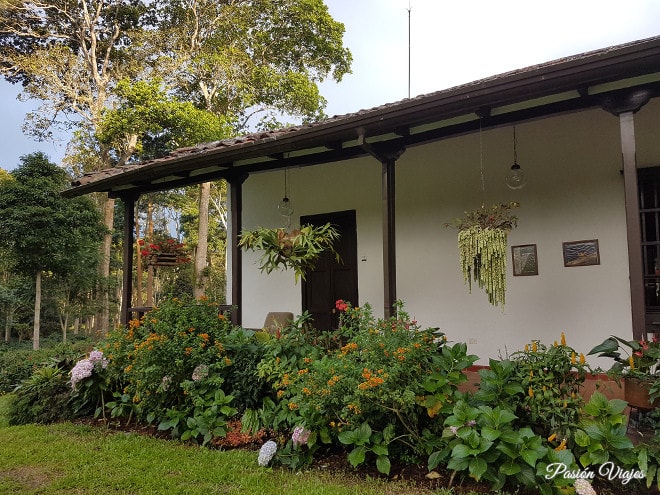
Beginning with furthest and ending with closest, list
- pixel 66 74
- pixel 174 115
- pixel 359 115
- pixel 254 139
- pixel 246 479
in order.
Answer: pixel 66 74
pixel 174 115
pixel 254 139
pixel 359 115
pixel 246 479

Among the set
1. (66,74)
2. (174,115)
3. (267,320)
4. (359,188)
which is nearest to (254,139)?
(359,188)

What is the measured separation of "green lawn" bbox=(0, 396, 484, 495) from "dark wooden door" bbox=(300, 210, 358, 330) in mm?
3124

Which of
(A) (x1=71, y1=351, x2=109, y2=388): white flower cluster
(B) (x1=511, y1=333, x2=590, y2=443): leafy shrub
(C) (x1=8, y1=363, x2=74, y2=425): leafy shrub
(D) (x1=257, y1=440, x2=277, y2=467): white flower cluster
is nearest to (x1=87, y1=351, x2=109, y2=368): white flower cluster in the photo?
(A) (x1=71, y1=351, x2=109, y2=388): white flower cluster

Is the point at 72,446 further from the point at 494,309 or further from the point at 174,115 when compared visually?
the point at 174,115

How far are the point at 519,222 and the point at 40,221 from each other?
32.1 feet

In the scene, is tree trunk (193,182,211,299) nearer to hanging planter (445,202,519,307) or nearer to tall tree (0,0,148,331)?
tall tree (0,0,148,331)

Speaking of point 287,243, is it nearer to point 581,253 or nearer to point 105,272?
point 581,253

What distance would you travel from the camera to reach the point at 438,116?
4094mm

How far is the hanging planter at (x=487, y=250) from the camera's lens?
13.1 ft

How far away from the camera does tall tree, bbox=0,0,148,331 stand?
14.2 metres

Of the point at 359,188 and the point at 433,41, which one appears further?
the point at 433,41

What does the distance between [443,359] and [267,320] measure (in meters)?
3.68

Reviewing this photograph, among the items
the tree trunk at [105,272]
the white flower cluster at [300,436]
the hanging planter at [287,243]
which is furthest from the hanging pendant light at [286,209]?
the tree trunk at [105,272]

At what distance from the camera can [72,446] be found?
149 inches
